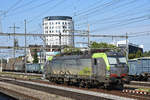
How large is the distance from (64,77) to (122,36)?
18980 mm

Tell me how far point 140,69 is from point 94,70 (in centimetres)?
1145

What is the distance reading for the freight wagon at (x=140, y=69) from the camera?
1260 inches

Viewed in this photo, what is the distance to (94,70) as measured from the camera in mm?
23328

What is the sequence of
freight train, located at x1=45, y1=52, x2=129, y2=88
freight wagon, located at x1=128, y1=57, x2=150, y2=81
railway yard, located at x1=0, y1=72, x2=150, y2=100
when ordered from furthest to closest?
freight wagon, located at x1=128, y1=57, x2=150, y2=81
freight train, located at x1=45, y1=52, x2=129, y2=88
railway yard, located at x1=0, y1=72, x2=150, y2=100

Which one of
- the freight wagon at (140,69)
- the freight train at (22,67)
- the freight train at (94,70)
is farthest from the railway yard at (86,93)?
the freight train at (22,67)

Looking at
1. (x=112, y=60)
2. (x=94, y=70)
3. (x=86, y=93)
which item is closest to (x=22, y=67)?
(x=94, y=70)

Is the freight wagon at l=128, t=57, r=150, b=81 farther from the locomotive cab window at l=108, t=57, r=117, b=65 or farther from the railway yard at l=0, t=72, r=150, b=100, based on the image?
the locomotive cab window at l=108, t=57, r=117, b=65

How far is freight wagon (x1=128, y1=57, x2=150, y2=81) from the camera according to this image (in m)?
32.0

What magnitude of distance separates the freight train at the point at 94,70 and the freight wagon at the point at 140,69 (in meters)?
8.27

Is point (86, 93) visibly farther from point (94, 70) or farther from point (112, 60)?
point (112, 60)

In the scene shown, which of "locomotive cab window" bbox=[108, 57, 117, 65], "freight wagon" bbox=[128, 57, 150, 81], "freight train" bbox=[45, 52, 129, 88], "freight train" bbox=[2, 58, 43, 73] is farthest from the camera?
"freight train" bbox=[2, 58, 43, 73]

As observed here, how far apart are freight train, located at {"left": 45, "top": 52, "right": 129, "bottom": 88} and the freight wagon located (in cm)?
827

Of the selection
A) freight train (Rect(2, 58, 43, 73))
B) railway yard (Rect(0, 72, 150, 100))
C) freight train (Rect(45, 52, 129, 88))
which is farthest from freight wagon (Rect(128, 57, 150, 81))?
freight train (Rect(2, 58, 43, 73))

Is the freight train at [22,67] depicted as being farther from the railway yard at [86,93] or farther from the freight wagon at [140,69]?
the railway yard at [86,93]
